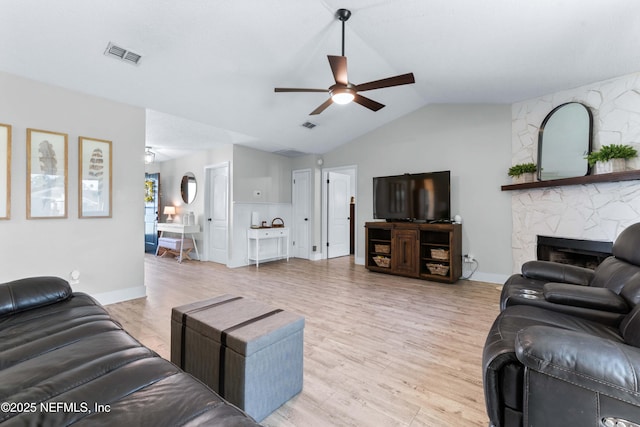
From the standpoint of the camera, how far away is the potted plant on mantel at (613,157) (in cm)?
294

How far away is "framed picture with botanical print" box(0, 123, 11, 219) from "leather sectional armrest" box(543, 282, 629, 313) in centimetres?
445

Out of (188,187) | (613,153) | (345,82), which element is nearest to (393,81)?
(345,82)

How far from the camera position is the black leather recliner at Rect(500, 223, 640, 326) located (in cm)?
153

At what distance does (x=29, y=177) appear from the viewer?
2.75 metres

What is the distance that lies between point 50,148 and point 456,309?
4602 mm

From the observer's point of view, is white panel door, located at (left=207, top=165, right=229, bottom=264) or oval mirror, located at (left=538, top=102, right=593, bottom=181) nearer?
oval mirror, located at (left=538, top=102, right=593, bottom=181)

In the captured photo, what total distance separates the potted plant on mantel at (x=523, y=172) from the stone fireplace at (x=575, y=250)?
803mm

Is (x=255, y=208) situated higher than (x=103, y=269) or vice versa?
(x=255, y=208)

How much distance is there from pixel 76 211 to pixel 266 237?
9.90ft

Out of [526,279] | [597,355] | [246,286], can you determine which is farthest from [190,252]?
[597,355]

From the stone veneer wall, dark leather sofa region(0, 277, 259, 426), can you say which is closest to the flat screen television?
the stone veneer wall

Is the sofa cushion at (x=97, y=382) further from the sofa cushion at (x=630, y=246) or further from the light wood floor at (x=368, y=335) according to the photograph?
the sofa cushion at (x=630, y=246)

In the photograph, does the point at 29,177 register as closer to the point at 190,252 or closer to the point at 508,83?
the point at 190,252

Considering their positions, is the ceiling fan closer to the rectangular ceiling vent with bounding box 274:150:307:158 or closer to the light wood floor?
the light wood floor
